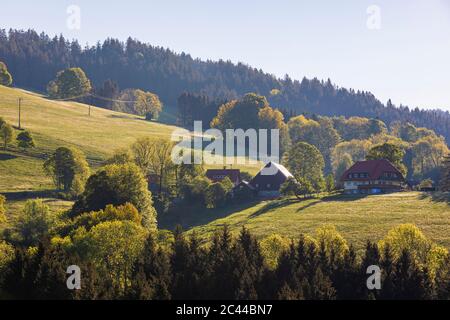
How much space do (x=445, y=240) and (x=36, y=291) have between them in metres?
46.2

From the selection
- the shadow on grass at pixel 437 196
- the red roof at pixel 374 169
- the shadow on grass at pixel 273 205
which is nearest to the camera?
the shadow on grass at pixel 437 196

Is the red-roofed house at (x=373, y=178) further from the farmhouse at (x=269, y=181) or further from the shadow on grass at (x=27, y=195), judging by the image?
the shadow on grass at (x=27, y=195)

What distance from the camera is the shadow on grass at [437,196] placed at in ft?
323

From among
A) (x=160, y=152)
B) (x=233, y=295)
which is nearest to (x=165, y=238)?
(x=233, y=295)

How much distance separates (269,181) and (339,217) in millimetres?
34515

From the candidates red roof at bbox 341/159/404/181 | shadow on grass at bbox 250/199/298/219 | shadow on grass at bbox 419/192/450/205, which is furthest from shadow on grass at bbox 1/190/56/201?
shadow on grass at bbox 419/192/450/205

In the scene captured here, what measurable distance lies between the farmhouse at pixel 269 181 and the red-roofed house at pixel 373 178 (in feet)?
39.3

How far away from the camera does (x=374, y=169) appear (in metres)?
122

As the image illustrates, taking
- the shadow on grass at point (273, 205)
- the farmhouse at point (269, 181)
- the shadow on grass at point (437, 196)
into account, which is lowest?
the shadow on grass at point (273, 205)

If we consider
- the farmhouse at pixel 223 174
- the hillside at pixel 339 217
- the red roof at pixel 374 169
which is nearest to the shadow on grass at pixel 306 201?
the hillside at pixel 339 217

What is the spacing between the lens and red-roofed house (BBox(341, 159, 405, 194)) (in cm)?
11925

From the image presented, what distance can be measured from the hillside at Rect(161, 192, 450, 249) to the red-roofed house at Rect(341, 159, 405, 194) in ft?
31.8

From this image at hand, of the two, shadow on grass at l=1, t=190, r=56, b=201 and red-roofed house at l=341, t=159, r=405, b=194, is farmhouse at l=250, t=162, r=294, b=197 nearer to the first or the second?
red-roofed house at l=341, t=159, r=405, b=194

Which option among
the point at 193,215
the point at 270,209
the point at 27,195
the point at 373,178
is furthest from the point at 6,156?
the point at 373,178
